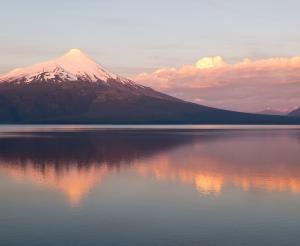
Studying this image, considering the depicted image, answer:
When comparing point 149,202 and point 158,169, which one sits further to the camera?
point 158,169

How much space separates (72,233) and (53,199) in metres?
8.29

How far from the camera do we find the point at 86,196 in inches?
1164

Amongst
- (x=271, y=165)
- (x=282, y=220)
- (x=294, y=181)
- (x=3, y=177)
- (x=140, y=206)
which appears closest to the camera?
(x=282, y=220)

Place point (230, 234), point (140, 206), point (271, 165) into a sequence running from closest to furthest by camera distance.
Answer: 1. point (230, 234)
2. point (140, 206)
3. point (271, 165)

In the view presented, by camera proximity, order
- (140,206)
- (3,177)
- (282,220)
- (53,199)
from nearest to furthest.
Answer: (282,220)
(140,206)
(53,199)
(3,177)

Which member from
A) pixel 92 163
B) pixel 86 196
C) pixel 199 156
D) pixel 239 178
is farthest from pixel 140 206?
pixel 199 156

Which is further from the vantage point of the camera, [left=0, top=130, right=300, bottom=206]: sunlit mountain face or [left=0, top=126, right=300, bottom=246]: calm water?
[left=0, top=130, right=300, bottom=206]: sunlit mountain face

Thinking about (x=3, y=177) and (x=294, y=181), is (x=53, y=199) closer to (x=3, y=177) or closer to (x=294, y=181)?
(x=3, y=177)

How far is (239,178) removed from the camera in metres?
37.5

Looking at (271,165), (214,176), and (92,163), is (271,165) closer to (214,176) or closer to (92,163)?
(214,176)

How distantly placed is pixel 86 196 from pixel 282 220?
1165 cm

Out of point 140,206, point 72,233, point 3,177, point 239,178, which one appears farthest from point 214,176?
point 72,233

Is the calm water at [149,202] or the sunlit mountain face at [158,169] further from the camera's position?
the sunlit mountain face at [158,169]

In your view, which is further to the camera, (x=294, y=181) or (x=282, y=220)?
(x=294, y=181)
